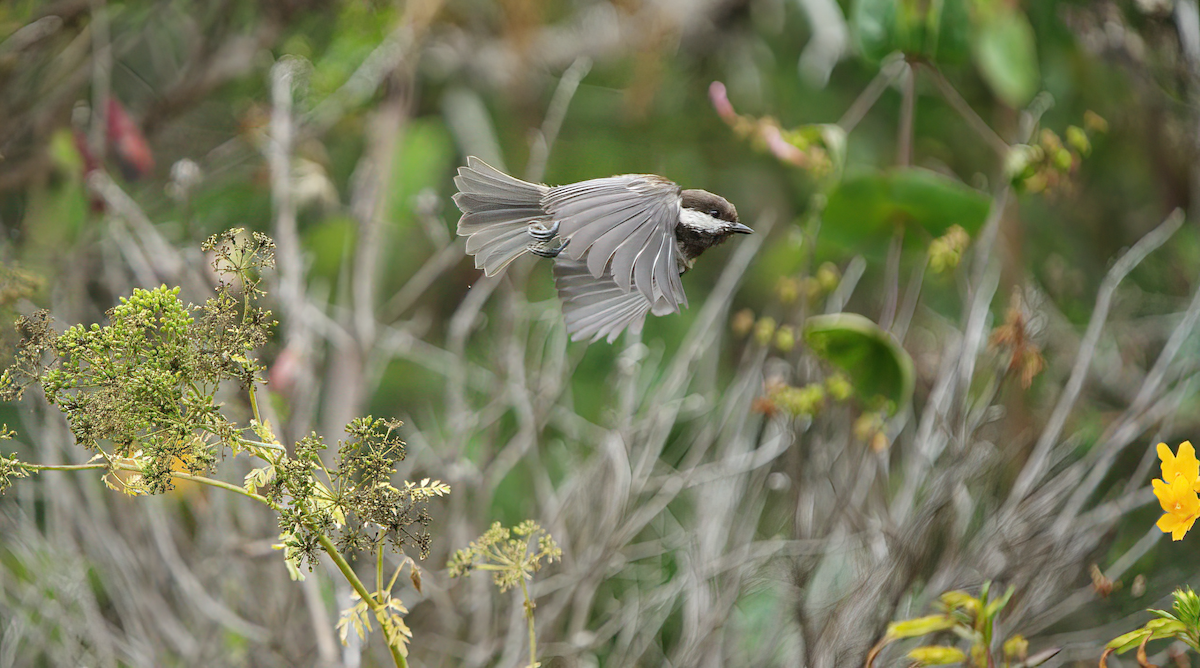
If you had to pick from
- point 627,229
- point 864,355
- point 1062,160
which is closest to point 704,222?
point 627,229

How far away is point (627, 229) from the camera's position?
2.21 ft

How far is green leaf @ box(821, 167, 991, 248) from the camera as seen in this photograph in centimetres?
115

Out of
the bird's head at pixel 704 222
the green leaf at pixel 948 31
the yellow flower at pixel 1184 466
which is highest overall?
the bird's head at pixel 704 222

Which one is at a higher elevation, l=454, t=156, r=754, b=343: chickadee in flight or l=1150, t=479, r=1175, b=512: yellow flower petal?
l=454, t=156, r=754, b=343: chickadee in flight

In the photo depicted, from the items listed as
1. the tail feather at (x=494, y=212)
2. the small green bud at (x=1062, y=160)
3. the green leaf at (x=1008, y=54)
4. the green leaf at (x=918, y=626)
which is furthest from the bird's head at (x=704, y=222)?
the green leaf at (x=1008, y=54)

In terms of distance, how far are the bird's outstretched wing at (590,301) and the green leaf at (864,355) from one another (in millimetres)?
390

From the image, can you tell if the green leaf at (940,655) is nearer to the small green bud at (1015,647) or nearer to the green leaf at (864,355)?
the small green bud at (1015,647)

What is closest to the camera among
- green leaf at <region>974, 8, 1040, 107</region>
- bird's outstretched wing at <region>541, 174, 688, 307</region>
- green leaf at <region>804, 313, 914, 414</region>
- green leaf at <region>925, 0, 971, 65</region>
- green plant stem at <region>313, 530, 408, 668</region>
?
green plant stem at <region>313, 530, 408, 668</region>

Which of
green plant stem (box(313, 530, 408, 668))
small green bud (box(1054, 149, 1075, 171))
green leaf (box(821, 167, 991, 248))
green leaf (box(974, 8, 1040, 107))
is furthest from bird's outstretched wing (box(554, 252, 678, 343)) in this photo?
green leaf (box(974, 8, 1040, 107))

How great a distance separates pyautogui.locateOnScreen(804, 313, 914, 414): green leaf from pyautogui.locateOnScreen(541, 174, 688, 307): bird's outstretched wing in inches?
16.5

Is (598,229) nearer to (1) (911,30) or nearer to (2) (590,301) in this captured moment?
(2) (590,301)

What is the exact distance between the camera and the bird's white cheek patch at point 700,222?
76 cm

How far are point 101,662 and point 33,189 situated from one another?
2.74 ft

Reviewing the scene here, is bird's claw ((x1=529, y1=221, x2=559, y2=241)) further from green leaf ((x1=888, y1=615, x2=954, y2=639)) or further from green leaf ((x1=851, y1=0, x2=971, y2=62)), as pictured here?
green leaf ((x1=851, y1=0, x2=971, y2=62))
